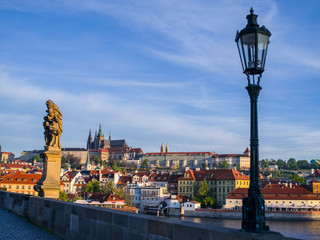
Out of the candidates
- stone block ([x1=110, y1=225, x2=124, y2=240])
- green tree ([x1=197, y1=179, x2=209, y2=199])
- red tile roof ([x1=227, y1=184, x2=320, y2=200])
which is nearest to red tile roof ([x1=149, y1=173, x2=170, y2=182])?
green tree ([x1=197, y1=179, x2=209, y2=199])

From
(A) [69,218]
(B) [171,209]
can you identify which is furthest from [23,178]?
(A) [69,218]

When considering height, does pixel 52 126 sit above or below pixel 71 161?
→ below

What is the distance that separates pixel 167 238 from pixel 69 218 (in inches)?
155

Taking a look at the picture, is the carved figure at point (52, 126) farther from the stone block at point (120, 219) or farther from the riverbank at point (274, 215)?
the riverbank at point (274, 215)

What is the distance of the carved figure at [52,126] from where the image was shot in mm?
12711

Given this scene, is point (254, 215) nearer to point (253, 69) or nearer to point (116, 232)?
point (253, 69)

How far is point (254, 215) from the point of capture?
4.61 metres

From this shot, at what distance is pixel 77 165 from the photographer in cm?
18950

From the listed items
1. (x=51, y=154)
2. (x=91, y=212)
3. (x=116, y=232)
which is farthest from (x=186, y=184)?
(x=116, y=232)

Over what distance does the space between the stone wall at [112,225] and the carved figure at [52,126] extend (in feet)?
6.15

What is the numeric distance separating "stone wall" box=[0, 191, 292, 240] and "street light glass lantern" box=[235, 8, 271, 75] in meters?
2.21

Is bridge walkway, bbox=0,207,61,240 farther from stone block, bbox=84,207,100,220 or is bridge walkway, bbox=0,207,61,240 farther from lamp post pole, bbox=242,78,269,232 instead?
lamp post pole, bbox=242,78,269,232

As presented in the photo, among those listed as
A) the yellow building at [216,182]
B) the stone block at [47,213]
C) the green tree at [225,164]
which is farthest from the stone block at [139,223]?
the green tree at [225,164]

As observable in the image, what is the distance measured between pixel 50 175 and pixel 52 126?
159 centimetres
